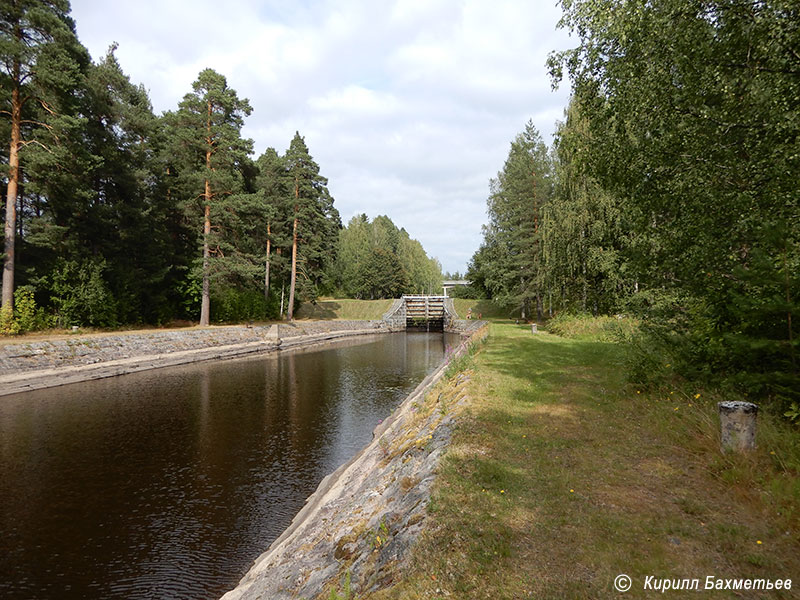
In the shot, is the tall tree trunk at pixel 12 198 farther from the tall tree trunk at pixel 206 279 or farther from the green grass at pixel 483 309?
the green grass at pixel 483 309

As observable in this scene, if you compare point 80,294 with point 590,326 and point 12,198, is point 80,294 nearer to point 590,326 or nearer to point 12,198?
point 12,198

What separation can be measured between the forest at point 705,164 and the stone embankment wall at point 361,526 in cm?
480

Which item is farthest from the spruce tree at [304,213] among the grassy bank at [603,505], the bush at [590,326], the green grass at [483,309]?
the grassy bank at [603,505]

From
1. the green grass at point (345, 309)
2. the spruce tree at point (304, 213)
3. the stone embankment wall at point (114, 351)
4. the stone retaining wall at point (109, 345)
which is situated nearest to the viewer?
the stone embankment wall at point (114, 351)

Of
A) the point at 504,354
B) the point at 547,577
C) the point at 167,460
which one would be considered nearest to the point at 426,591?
the point at 547,577

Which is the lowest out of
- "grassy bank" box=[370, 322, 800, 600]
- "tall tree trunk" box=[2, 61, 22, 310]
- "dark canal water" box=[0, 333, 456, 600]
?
"dark canal water" box=[0, 333, 456, 600]

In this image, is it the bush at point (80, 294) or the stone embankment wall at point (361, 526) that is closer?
the stone embankment wall at point (361, 526)

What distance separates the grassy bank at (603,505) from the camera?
3256mm

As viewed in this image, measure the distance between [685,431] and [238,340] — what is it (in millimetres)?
29676

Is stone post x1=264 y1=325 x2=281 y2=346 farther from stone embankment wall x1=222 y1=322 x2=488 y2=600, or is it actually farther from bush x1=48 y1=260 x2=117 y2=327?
stone embankment wall x1=222 y1=322 x2=488 y2=600

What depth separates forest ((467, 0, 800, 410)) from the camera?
19.6 feet

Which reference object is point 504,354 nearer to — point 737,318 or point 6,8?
point 737,318

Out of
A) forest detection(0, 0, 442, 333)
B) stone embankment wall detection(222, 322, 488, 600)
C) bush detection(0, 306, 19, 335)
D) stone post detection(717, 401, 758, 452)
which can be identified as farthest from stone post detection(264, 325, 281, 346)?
stone post detection(717, 401, 758, 452)

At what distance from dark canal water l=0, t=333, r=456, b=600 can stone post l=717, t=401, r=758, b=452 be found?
23.7 feet
